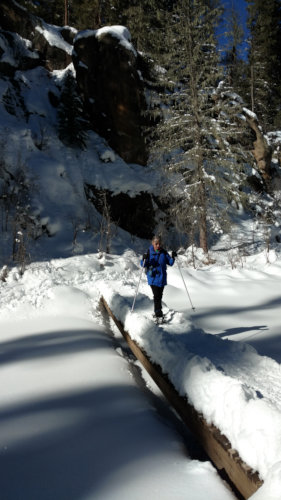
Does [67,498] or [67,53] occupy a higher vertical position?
[67,53]

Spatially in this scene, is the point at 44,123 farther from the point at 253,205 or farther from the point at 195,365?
the point at 195,365

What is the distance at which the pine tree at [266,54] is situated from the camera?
90.8 ft

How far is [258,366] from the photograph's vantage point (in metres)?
4.10

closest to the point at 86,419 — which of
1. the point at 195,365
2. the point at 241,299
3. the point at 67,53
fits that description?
the point at 195,365

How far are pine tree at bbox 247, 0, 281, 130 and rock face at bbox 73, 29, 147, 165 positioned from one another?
13446 mm

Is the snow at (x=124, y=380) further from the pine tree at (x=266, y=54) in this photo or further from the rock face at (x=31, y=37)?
the pine tree at (x=266, y=54)

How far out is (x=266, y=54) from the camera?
95.2ft

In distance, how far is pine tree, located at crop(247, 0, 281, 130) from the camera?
2767 cm

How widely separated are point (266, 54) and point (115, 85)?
61.2ft

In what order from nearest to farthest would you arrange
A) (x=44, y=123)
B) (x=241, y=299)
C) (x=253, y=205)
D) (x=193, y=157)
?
(x=241, y=299) → (x=193, y=157) → (x=44, y=123) → (x=253, y=205)

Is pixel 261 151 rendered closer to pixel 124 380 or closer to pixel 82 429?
pixel 124 380

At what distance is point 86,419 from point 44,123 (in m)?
19.3

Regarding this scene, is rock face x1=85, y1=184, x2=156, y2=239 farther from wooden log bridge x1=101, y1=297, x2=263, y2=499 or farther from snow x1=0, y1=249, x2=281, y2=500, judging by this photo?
wooden log bridge x1=101, y1=297, x2=263, y2=499

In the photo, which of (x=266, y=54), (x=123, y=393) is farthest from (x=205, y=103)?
(x=266, y=54)
